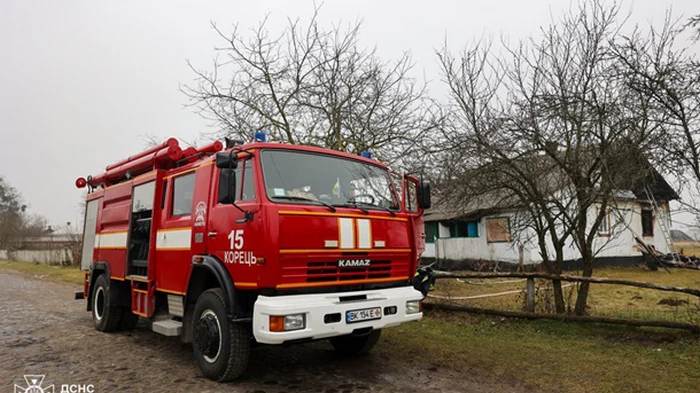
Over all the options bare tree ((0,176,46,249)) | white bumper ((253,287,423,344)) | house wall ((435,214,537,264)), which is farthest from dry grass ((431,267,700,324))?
bare tree ((0,176,46,249))

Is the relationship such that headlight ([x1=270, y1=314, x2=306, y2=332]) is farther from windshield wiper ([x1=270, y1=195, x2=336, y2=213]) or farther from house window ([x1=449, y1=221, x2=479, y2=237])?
house window ([x1=449, y1=221, x2=479, y2=237])

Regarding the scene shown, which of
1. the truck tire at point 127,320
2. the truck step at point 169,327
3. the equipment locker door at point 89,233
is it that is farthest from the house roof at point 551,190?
the equipment locker door at point 89,233

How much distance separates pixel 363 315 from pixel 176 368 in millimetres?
2589

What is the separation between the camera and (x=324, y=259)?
4855 mm

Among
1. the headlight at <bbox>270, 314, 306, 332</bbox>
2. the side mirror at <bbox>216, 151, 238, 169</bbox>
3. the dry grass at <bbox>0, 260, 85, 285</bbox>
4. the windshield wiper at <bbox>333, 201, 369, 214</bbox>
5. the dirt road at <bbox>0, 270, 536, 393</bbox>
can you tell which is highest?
the side mirror at <bbox>216, 151, 238, 169</bbox>

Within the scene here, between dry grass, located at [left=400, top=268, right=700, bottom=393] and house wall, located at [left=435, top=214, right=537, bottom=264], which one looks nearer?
dry grass, located at [left=400, top=268, right=700, bottom=393]

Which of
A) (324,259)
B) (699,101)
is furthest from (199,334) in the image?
(699,101)

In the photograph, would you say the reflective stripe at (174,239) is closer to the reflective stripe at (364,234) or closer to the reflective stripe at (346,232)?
the reflective stripe at (346,232)

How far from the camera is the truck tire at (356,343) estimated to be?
616 cm

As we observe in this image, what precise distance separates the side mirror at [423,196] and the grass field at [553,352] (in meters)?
2.02

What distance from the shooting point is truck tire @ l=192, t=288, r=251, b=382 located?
4855 mm

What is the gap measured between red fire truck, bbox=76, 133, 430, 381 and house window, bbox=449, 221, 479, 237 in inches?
640

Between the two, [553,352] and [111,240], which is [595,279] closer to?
[553,352]

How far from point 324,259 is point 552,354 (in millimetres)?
3431
